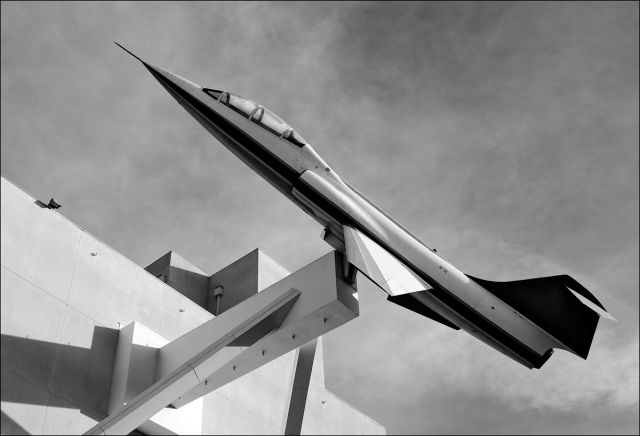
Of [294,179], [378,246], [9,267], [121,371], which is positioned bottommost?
[121,371]

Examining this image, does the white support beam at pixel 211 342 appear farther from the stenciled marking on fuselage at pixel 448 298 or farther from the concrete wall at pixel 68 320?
the stenciled marking on fuselage at pixel 448 298

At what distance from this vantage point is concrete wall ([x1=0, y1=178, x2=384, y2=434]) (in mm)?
14297

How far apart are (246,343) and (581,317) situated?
26.8 ft

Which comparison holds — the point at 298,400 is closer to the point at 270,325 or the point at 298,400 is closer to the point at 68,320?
the point at 270,325

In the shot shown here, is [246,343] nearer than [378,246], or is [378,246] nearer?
[246,343]

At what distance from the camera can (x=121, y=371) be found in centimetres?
1616

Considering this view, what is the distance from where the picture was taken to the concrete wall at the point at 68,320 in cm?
1430

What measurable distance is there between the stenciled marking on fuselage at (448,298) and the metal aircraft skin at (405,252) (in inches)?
0.9

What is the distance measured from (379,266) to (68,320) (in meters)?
→ 6.64

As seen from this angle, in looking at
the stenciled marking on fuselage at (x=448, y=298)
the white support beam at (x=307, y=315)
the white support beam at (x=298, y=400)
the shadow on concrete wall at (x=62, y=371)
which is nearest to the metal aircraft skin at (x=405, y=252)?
the stenciled marking on fuselage at (x=448, y=298)

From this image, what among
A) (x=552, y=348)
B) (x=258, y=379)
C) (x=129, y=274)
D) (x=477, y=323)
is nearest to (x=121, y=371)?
(x=129, y=274)

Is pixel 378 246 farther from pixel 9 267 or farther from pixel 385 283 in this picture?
pixel 9 267

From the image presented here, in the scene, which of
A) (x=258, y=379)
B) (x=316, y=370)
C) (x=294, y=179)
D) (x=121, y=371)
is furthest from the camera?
(x=316, y=370)

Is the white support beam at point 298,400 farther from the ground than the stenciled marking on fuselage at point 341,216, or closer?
closer
